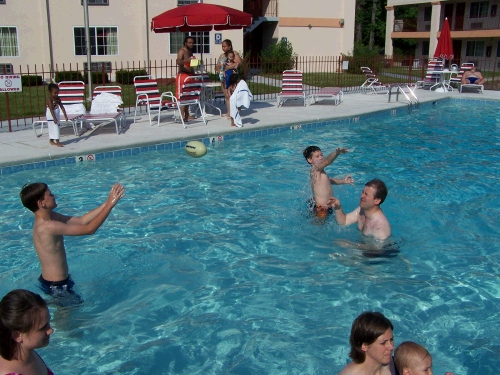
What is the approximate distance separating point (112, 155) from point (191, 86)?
317 cm

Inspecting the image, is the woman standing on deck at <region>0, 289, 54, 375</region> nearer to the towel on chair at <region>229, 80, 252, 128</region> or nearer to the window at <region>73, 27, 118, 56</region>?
the towel on chair at <region>229, 80, 252, 128</region>

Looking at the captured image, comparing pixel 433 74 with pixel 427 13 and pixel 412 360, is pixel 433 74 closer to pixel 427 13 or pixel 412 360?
pixel 412 360

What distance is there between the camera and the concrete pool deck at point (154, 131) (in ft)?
32.1

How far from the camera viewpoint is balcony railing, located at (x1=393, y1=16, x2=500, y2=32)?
37250 mm

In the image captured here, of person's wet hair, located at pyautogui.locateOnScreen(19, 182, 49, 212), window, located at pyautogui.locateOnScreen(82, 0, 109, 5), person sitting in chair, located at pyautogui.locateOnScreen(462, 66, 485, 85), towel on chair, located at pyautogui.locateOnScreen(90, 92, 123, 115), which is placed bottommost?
person's wet hair, located at pyautogui.locateOnScreen(19, 182, 49, 212)

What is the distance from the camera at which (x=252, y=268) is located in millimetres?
5969

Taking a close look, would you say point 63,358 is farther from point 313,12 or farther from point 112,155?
point 313,12

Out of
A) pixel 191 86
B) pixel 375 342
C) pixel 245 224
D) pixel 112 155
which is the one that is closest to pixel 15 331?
pixel 375 342

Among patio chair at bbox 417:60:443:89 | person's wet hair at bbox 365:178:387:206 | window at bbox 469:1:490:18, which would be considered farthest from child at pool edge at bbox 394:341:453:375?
window at bbox 469:1:490:18

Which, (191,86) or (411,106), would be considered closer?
(191,86)

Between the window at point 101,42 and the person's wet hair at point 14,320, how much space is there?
22.6 metres

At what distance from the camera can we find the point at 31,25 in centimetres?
2239

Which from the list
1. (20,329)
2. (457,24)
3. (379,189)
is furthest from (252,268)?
(457,24)

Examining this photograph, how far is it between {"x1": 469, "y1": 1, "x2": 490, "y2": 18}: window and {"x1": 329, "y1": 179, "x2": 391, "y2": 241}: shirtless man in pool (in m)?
37.1
